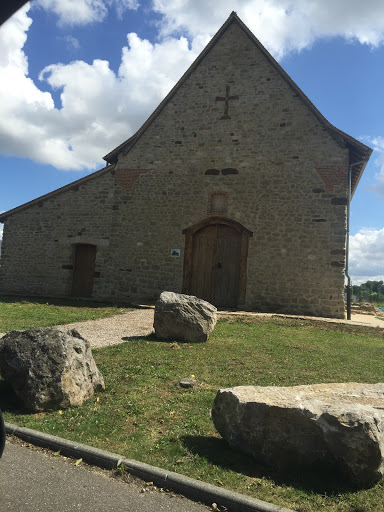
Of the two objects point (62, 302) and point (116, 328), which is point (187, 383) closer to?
point (116, 328)

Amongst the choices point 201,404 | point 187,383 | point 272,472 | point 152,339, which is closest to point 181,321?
point 152,339

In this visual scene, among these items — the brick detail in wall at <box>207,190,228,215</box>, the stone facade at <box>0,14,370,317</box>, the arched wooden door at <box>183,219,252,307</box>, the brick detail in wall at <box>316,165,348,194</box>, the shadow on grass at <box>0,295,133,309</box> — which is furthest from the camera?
the brick detail in wall at <box>207,190,228,215</box>

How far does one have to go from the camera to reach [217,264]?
14.6 m

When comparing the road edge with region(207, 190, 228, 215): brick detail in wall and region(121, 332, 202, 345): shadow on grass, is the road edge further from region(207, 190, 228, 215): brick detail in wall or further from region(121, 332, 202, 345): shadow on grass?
region(207, 190, 228, 215): brick detail in wall

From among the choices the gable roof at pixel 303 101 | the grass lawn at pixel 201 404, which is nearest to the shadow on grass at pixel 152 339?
the grass lawn at pixel 201 404

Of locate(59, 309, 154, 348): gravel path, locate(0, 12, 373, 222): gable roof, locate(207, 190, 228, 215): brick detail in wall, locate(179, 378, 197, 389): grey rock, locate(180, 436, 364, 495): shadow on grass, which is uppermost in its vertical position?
locate(0, 12, 373, 222): gable roof

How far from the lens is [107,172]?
1623 centimetres

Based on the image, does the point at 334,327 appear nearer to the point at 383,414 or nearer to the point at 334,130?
the point at 334,130

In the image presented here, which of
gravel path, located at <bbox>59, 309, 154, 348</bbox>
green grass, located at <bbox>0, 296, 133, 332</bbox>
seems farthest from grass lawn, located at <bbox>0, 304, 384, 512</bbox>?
green grass, located at <bbox>0, 296, 133, 332</bbox>

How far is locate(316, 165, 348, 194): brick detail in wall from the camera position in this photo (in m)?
13.3

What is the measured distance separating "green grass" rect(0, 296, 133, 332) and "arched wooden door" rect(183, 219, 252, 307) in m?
2.99

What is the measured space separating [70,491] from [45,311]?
9884 mm

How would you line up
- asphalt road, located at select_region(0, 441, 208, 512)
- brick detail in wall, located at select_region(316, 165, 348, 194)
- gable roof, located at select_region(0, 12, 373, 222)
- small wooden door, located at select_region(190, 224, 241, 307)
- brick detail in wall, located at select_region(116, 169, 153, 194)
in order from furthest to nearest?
1. brick detail in wall, located at select_region(116, 169, 153, 194)
2. small wooden door, located at select_region(190, 224, 241, 307)
3. gable roof, located at select_region(0, 12, 373, 222)
4. brick detail in wall, located at select_region(316, 165, 348, 194)
5. asphalt road, located at select_region(0, 441, 208, 512)

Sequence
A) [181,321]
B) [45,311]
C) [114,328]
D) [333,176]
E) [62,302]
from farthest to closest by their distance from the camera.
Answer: [62,302]
[333,176]
[45,311]
[114,328]
[181,321]
